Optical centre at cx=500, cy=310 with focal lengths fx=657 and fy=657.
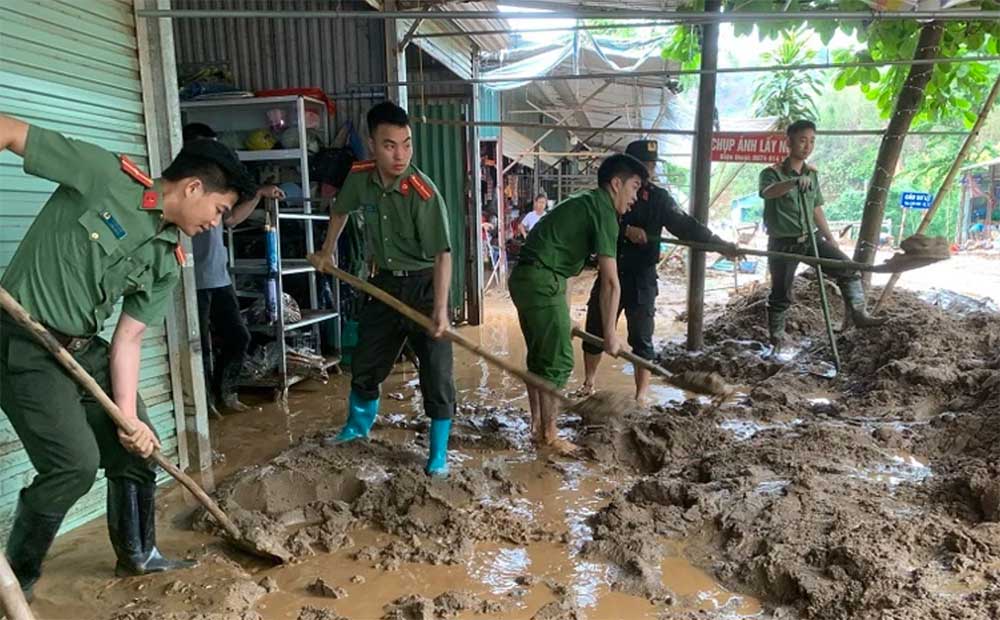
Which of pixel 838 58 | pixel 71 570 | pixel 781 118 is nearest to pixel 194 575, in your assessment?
pixel 71 570

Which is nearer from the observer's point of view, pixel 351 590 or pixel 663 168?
pixel 351 590

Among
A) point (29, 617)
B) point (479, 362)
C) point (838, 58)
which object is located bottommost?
point (479, 362)

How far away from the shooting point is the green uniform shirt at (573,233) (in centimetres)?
393

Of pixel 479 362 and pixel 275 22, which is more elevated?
pixel 275 22

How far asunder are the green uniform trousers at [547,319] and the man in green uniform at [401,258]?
635 millimetres

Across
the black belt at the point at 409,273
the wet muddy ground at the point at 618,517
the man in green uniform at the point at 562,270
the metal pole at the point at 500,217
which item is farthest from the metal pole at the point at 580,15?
the metal pole at the point at 500,217

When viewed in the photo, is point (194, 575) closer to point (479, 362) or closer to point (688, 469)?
point (688, 469)

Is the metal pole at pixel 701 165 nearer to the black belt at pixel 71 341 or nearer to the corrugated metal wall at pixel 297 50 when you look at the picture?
the corrugated metal wall at pixel 297 50

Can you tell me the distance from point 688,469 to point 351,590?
6.57 feet

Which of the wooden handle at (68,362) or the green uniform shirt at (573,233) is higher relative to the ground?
the green uniform shirt at (573,233)

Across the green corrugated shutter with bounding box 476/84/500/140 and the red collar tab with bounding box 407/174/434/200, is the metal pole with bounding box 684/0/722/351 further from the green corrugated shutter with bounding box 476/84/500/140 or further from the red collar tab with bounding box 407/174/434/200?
the red collar tab with bounding box 407/174/434/200

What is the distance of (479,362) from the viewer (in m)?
6.61

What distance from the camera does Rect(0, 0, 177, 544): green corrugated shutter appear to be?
275cm

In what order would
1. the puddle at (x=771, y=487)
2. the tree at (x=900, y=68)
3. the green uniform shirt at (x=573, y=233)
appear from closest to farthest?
1. the puddle at (x=771, y=487)
2. the green uniform shirt at (x=573, y=233)
3. the tree at (x=900, y=68)
